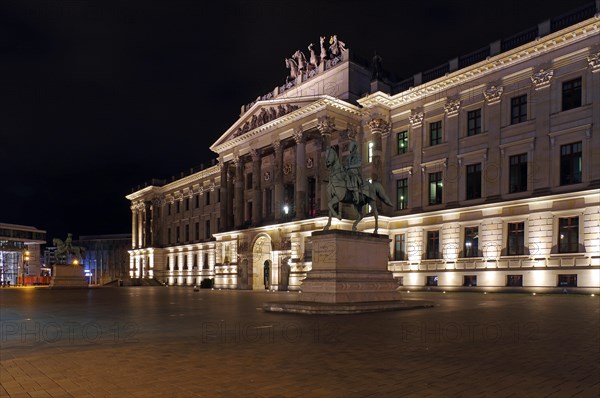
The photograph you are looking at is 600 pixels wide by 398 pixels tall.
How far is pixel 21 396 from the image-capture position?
6461mm

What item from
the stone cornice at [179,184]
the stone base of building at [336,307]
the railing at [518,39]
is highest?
the railing at [518,39]

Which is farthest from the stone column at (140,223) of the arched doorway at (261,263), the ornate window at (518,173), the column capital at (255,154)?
the ornate window at (518,173)

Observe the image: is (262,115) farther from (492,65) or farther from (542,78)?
(542,78)

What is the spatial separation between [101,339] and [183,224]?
76.3 meters

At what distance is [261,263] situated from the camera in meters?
56.0

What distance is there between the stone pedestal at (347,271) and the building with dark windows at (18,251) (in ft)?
361

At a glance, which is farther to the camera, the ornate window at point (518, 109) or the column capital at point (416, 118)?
the column capital at point (416, 118)

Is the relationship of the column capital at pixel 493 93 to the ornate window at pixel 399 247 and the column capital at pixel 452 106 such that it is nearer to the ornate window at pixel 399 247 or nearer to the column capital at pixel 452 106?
the column capital at pixel 452 106

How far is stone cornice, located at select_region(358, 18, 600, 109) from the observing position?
115ft

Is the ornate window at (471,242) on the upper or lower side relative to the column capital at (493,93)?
lower

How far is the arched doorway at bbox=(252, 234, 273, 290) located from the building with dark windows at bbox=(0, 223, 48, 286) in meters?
79.5

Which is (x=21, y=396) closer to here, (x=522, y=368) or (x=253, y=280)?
(x=522, y=368)

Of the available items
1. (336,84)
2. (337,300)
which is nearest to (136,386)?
(337,300)

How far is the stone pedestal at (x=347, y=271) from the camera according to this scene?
20.1 meters
